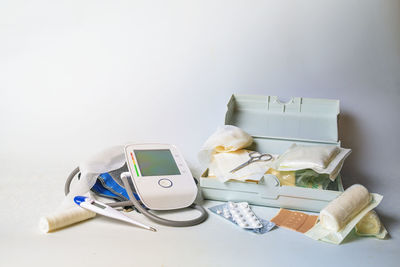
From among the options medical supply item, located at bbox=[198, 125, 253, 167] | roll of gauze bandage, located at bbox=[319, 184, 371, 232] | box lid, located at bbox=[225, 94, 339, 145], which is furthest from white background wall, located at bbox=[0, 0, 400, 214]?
roll of gauze bandage, located at bbox=[319, 184, 371, 232]

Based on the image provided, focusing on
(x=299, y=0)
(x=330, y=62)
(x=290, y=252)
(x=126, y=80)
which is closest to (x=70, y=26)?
(x=126, y=80)

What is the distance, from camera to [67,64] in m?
1.65

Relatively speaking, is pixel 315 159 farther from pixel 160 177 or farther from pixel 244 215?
pixel 160 177

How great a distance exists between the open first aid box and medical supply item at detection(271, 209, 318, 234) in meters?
0.02

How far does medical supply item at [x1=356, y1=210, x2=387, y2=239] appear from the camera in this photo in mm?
1059

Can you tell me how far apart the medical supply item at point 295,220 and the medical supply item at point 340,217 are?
3 centimetres

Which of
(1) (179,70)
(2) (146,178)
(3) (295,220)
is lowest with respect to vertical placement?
(3) (295,220)

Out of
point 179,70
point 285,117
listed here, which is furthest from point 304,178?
point 179,70

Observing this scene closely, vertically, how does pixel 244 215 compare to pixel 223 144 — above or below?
below

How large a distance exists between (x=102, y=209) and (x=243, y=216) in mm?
351

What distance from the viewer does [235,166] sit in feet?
4.04

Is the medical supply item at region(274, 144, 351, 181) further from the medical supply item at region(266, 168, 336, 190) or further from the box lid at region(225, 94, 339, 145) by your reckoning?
the box lid at region(225, 94, 339, 145)

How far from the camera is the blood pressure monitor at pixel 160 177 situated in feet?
3.73

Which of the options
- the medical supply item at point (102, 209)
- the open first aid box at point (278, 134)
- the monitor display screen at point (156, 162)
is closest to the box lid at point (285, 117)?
the open first aid box at point (278, 134)
